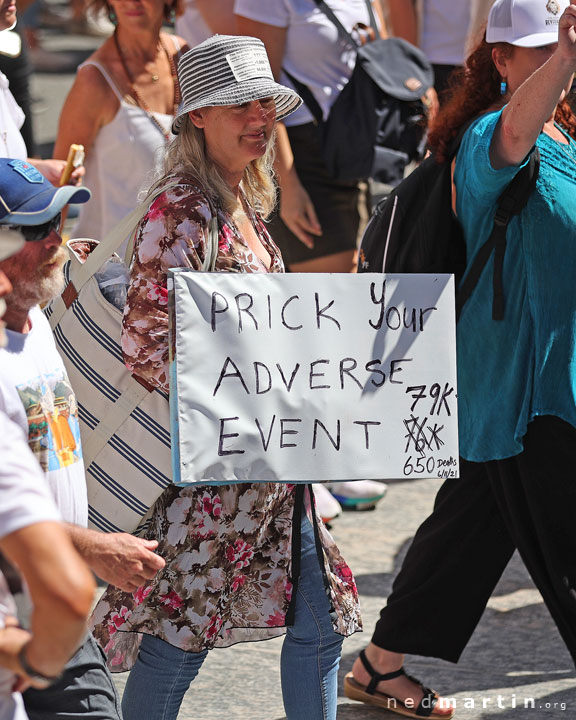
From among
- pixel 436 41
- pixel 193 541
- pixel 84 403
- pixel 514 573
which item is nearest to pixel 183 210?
pixel 84 403

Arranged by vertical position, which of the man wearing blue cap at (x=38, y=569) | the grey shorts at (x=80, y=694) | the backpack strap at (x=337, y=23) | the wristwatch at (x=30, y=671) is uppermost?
the man wearing blue cap at (x=38, y=569)

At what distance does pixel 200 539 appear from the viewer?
2756mm

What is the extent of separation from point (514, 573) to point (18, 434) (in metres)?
3.03

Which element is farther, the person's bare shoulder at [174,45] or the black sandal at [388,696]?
the person's bare shoulder at [174,45]

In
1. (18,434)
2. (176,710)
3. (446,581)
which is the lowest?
(446,581)

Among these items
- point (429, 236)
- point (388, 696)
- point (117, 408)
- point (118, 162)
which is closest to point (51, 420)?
point (117, 408)

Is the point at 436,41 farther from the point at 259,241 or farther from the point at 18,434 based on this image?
the point at 18,434

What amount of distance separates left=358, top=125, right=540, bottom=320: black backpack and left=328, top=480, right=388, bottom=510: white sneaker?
1888mm

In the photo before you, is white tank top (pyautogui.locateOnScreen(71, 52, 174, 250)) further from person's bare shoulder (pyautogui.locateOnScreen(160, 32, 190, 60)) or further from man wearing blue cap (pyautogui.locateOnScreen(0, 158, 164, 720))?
man wearing blue cap (pyautogui.locateOnScreen(0, 158, 164, 720))

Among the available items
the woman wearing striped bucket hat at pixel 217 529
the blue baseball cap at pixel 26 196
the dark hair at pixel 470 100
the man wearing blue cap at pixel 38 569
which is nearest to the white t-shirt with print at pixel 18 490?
the man wearing blue cap at pixel 38 569

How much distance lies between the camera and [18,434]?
1.75m

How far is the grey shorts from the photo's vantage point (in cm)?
231

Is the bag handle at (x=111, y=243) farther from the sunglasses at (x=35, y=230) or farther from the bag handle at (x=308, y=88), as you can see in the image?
the bag handle at (x=308, y=88)

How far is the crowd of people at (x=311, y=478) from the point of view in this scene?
222cm
